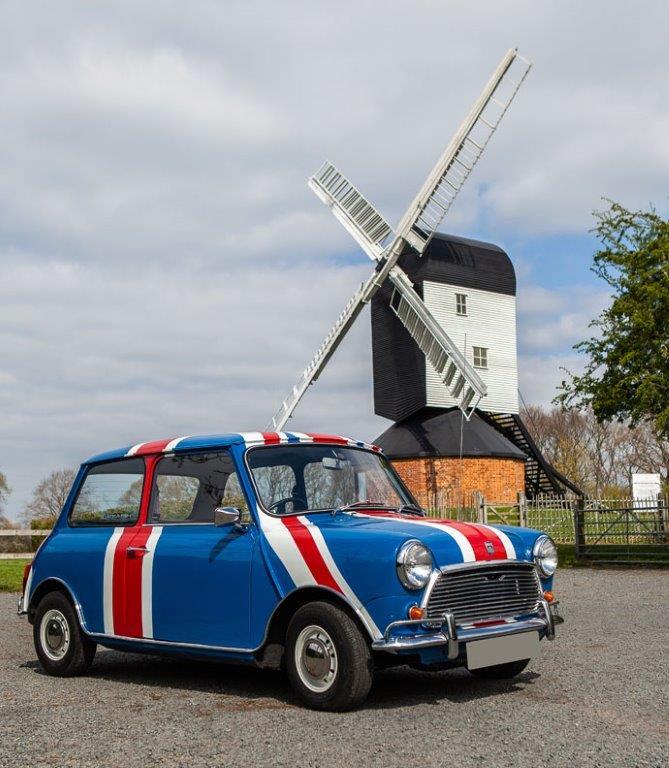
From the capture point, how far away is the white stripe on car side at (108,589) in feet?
27.2

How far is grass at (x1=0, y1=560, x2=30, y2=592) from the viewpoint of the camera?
67.1 feet

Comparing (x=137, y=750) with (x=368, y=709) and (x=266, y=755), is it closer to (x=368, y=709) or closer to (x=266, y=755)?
(x=266, y=755)

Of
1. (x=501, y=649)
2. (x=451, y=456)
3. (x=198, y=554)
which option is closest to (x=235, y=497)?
(x=198, y=554)

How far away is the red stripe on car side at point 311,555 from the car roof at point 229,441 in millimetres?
862

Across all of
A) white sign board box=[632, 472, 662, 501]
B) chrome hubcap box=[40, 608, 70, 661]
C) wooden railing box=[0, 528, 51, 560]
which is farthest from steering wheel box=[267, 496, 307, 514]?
white sign board box=[632, 472, 662, 501]

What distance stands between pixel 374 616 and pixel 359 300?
36.7 metres

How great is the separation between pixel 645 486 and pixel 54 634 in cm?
2625

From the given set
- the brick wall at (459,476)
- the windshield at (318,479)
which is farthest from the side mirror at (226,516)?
the brick wall at (459,476)

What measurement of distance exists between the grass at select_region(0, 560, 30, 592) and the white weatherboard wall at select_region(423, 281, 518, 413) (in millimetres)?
19601

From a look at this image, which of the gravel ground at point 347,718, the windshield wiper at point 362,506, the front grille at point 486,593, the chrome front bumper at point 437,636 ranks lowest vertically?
the gravel ground at point 347,718

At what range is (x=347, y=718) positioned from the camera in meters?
6.42

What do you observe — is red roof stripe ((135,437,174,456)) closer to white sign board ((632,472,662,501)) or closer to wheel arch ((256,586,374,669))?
wheel arch ((256,586,374,669))

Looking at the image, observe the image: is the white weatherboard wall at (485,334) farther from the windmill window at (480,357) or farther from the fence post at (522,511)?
the fence post at (522,511)

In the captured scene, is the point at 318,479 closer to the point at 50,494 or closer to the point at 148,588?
the point at 148,588
